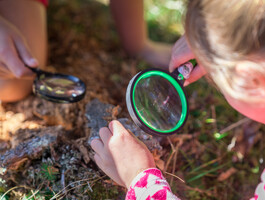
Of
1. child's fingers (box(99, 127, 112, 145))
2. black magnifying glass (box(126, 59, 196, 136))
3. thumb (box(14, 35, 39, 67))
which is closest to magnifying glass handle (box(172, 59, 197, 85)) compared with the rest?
black magnifying glass (box(126, 59, 196, 136))

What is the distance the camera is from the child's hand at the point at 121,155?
157 cm

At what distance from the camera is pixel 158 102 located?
5.80ft

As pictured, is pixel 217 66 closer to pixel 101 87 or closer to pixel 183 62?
pixel 183 62

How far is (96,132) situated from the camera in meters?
1.85

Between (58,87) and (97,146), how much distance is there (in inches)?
24.9

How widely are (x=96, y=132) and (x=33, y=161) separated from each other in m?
0.41

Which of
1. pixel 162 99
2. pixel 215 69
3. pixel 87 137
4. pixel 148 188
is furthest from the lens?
pixel 87 137

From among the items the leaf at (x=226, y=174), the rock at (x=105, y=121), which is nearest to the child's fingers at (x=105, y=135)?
the rock at (x=105, y=121)

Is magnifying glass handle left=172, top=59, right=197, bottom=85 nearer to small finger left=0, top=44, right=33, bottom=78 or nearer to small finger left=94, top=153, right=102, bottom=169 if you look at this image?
small finger left=94, top=153, right=102, bottom=169

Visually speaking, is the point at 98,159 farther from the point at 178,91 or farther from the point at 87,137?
the point at 178,91

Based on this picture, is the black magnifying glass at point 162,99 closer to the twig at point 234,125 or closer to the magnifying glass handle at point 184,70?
the magnifying glass handle at point 184,70

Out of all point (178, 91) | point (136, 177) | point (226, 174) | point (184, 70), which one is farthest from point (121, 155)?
point (226, 174)

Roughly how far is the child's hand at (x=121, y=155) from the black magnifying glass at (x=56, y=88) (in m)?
0.46

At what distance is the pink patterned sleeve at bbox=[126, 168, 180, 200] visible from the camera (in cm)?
151
